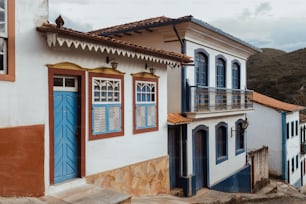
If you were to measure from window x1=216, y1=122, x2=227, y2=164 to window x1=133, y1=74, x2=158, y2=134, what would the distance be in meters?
5.03

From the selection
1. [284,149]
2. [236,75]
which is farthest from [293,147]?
[236,75]

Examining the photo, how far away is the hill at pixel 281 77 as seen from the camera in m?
46.3

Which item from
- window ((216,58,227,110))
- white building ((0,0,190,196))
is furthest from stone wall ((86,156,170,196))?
window ((216,58,227,110))

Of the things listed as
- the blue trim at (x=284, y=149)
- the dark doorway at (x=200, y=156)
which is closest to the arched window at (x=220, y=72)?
the dark doorway at (x=200, y=156)

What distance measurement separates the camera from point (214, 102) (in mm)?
11898

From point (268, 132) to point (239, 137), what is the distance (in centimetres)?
579

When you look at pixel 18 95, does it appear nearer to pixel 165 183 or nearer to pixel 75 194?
pixel 75 194

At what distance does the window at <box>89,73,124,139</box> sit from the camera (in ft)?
22.1

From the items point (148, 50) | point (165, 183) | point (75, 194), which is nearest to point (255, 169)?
point (165, 183)

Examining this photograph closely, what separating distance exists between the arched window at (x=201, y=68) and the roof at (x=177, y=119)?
1917mm

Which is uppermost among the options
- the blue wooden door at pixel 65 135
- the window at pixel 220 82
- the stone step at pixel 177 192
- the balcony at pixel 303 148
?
the window at pixel 220 82

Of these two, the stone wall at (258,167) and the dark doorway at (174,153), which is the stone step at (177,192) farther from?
the stone wall at (258,167)

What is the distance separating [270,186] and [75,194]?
48.0ft

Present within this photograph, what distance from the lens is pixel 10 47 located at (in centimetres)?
514
